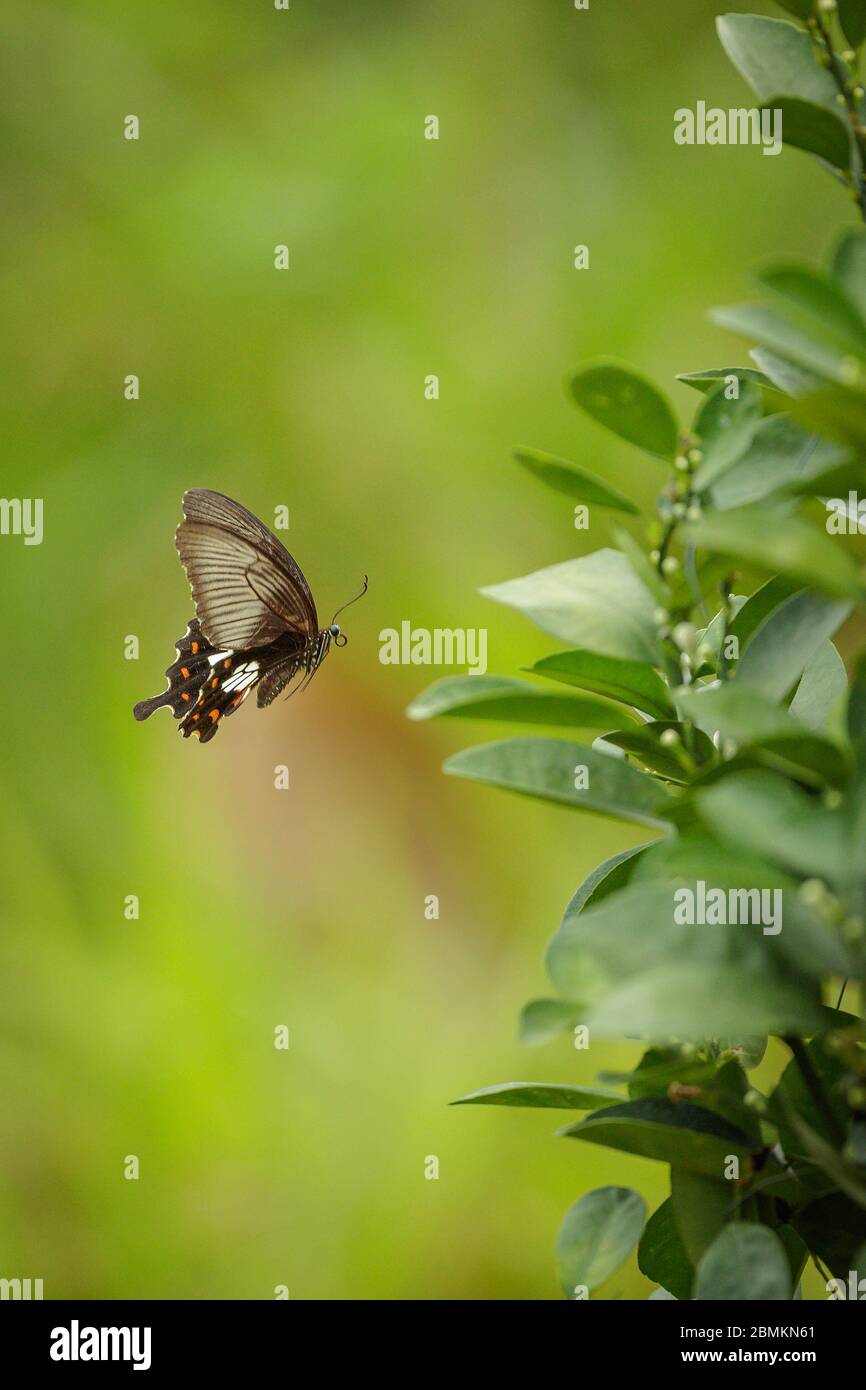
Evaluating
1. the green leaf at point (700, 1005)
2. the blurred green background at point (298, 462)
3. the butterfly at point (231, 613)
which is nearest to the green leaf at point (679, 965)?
the green leaf at point (700, 1005)

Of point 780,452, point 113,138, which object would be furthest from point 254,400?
point 780,452

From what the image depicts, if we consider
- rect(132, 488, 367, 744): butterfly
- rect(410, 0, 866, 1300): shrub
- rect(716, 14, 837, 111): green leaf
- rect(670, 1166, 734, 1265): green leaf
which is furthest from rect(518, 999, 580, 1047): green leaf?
rect(132, 488, 367, 744): butterfly

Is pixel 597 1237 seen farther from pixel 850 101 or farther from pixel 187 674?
pixel 187 674

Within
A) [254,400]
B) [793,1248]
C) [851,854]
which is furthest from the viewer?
[254,400]

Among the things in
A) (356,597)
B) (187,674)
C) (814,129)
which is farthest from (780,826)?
(356,597)

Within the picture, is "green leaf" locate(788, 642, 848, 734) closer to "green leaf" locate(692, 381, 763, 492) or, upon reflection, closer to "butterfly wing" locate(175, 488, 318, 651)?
"green leaf" locate(692, 381, 763, 492)

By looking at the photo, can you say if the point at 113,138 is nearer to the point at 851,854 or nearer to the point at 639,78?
the point at 639,78

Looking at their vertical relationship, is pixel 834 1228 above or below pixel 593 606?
below
